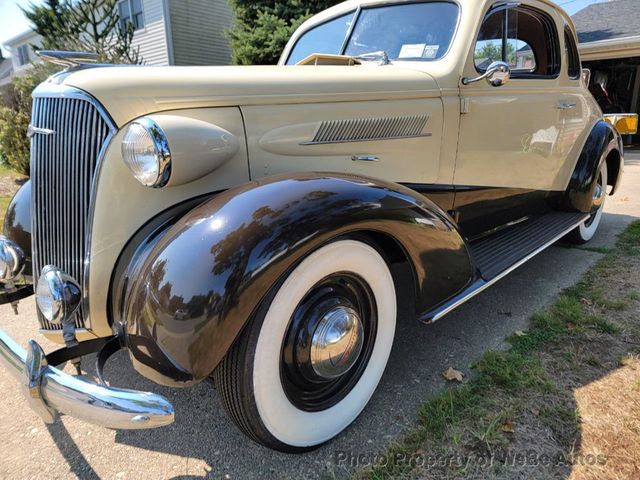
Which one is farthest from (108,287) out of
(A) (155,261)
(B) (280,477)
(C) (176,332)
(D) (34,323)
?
(D) (34,323)

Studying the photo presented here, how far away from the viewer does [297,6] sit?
33.7ft

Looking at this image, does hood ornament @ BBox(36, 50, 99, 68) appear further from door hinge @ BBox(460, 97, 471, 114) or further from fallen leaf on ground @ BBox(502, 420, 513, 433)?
fallen leaf on ground @ BBox(502, 420, 513, 433)

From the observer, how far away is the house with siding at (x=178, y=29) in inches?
563

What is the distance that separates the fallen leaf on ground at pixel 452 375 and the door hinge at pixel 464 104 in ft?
4.69

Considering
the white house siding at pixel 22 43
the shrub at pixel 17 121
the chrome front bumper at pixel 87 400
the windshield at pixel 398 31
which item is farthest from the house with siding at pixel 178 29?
the chrome front bumper at pixel 87 400

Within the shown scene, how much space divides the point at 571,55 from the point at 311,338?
11.1 feet

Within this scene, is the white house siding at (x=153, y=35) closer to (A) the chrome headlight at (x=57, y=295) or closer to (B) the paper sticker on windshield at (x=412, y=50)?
(B) the paper sticker on windshield at (x=412, y=50)

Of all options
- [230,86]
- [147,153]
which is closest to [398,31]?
[230,86]

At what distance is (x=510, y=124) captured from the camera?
9.55 feet

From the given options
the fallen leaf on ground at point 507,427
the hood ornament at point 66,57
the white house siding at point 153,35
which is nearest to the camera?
the fallen leaf on ground at point 507,427

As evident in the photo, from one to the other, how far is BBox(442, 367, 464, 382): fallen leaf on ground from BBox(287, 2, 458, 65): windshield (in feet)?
5.72

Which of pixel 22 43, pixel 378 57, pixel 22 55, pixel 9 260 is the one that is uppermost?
pixel 22 43

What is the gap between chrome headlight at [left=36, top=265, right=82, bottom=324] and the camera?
4.98 ft

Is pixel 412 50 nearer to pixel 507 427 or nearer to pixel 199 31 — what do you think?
pixel 507 427
